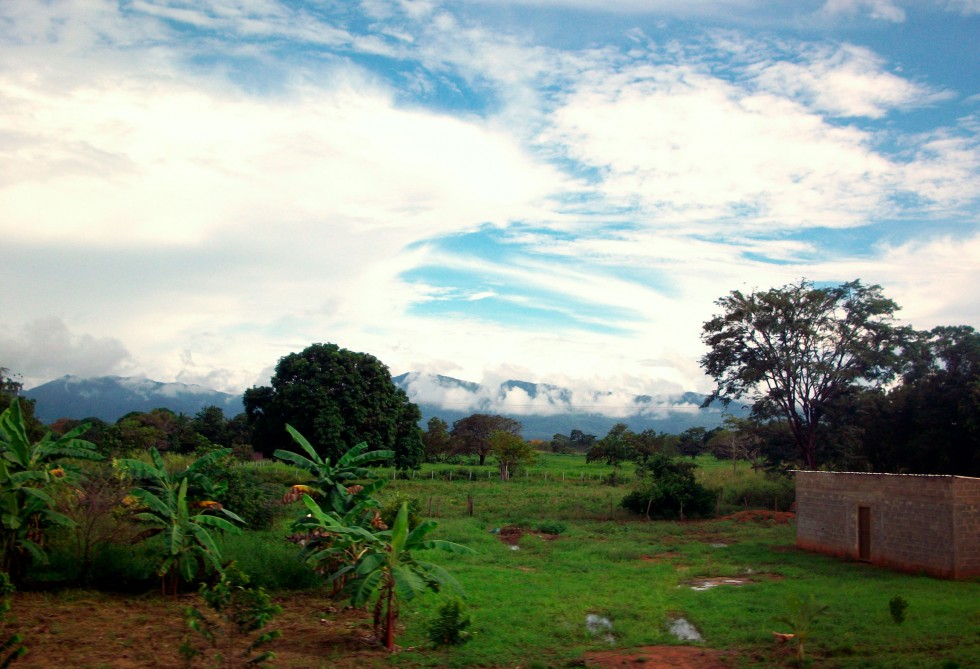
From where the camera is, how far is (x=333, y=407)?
125 feet

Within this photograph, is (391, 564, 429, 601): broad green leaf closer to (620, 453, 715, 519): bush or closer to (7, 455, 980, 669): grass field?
(7, 455, 980, 669): grass field

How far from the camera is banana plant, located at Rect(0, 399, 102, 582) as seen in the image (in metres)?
10.8

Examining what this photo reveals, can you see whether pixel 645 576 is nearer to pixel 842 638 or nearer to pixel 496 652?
pixel 842 638

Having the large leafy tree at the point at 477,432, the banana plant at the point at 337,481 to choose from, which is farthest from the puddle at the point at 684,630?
the large leafy tree at the point at 477,432

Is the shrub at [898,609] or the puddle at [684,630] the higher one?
the shrub at [898,609]

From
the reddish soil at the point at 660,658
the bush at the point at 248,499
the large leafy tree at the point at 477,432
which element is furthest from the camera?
the large leafy tree at the point at 477,432

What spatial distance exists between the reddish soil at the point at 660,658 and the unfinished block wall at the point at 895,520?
8583mm

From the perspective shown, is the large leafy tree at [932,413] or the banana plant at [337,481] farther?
the large leafy tree at [932,413]

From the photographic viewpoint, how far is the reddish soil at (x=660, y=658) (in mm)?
9234

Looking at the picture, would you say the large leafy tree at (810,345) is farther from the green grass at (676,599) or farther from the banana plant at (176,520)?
the banana plant at (176,520)

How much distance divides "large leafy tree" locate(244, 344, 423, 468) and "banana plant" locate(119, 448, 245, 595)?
24212 mm

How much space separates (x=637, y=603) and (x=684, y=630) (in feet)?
6.37

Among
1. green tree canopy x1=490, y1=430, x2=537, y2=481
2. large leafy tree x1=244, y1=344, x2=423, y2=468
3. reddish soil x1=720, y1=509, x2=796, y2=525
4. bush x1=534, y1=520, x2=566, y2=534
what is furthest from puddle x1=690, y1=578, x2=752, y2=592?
green tree canopy x1=490, y1=430, x2=537, y2=481

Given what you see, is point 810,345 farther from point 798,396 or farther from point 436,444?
point 436,444
